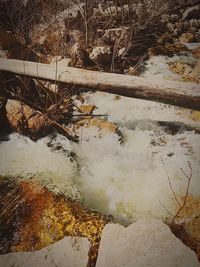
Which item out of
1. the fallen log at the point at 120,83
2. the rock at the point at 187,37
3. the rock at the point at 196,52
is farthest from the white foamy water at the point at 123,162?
the rock at the point at 187,37

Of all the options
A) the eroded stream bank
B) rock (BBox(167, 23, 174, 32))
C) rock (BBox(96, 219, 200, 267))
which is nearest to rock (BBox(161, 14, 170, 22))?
rock (BBox(167, 23, 174, 32))

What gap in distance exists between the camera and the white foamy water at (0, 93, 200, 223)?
8.40ft

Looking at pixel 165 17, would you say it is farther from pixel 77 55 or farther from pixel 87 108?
pixel 87 108

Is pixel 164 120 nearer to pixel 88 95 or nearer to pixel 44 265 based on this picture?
pixel 88 95

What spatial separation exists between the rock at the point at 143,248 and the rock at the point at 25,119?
1.58 m

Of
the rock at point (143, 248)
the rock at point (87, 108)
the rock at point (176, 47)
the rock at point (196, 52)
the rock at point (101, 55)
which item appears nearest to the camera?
the rock at point (143, 248)

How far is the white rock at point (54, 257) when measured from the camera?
6.31ft

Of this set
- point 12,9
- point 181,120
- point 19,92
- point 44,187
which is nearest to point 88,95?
point 19,92

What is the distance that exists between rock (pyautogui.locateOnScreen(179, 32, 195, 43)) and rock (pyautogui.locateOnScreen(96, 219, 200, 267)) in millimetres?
3788

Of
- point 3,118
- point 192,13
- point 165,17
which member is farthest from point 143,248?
point 192,13

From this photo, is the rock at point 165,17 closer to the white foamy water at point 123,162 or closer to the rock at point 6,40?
the white foamy water at point 123,162

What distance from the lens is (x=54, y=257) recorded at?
1.95 m

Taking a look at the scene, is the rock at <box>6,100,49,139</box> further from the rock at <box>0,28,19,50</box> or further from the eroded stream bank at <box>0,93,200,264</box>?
the rock at <box>0,28,19,50</box>

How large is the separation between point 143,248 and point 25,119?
→ 1993mm
